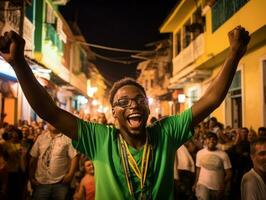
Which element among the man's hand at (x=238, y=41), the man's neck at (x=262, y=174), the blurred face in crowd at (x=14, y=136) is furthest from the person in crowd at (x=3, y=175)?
the man's hand at (x=238, y=41)

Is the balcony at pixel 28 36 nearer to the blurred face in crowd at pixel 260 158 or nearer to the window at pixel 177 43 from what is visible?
the window at pixel 177 43

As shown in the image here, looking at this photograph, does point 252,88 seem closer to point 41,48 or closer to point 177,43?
point 41,48

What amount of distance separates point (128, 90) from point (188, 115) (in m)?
0.48

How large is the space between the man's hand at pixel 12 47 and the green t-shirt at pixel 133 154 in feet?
2.06

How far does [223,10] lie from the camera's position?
526 inches

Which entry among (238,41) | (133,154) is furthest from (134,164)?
(238,41)

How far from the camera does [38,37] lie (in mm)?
18844

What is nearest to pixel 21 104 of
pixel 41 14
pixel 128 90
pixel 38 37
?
pixel 38 37

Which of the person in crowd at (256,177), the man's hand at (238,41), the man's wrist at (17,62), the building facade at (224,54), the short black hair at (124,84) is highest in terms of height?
the building facade at (224,54)

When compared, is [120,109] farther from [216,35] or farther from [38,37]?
[38,37]

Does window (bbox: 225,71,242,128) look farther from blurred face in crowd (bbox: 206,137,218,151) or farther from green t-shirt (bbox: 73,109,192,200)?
green t-shirt (bbox: 73,109,192,200)

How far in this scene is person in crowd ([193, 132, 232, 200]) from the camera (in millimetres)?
7078

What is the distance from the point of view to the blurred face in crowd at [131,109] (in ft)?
8.31

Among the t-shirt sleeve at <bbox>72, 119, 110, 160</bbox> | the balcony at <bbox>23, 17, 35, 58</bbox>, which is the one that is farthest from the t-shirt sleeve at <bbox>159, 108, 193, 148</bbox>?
the balcony at <bbox>23, 17, 35, 58</bbox>
